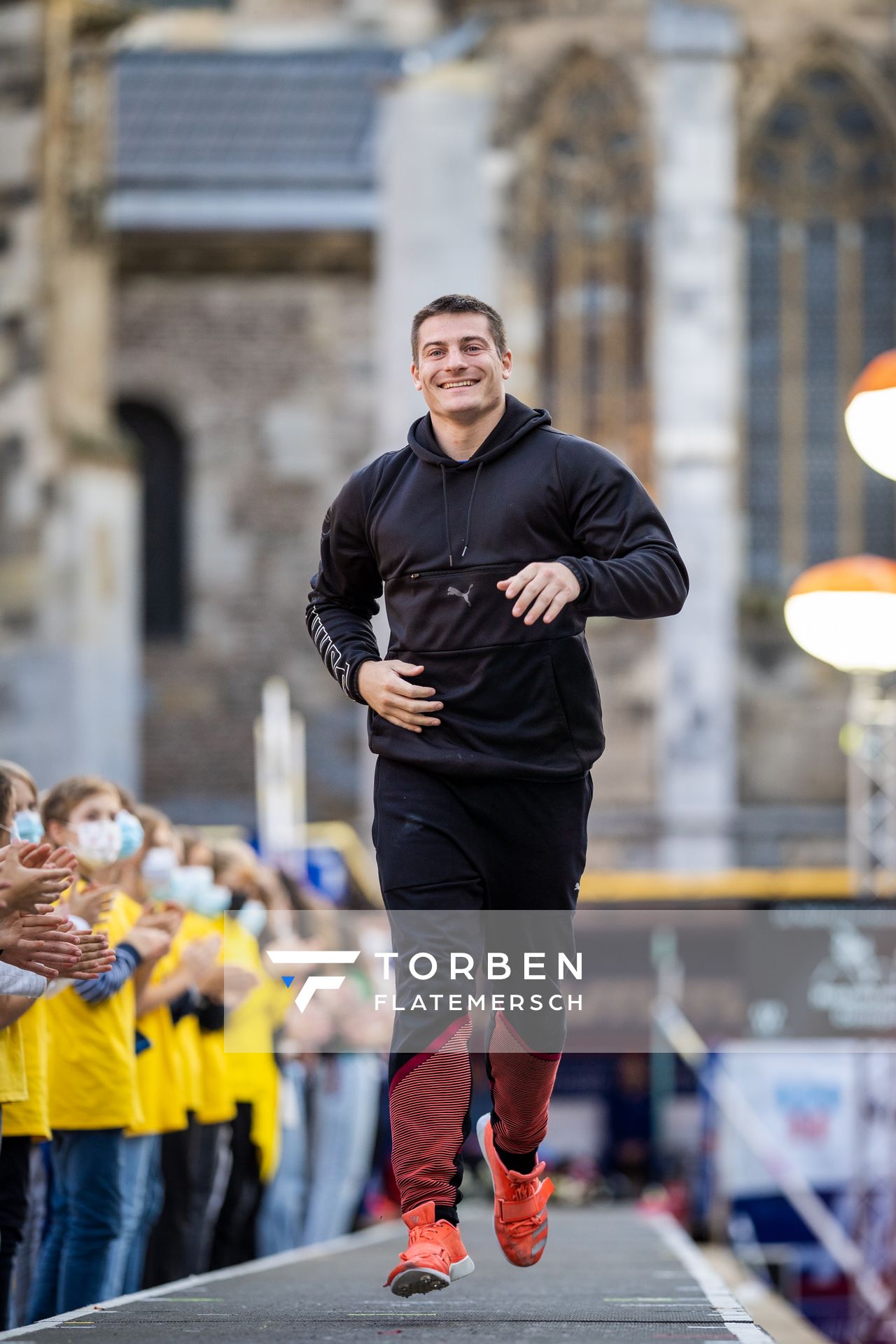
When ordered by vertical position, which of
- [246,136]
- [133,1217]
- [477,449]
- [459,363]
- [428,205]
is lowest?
[133,1217]

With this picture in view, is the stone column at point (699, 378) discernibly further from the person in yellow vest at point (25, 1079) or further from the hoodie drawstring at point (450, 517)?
the hoodie drawstring at point (450, 517)

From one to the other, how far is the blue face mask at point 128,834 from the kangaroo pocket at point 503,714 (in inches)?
56.0

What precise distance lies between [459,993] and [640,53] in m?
20.3

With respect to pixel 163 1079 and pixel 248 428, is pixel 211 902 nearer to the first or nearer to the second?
pixel 163 1079

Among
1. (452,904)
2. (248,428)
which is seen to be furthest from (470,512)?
(248,428)

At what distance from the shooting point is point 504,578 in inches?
170

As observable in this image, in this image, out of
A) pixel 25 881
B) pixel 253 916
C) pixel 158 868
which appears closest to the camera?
pixel 25 881

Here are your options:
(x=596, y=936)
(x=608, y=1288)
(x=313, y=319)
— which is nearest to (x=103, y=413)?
(x=313, y=319)

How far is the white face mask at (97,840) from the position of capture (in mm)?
5512

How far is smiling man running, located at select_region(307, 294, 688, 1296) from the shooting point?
4266 millimetres

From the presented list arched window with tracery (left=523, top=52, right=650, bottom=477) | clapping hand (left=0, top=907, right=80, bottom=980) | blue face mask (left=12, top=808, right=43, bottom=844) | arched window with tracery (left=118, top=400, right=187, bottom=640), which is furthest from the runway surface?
arched window with tracery (left=118, top=400, right=187, bottom=640)

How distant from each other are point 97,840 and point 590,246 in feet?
61.2

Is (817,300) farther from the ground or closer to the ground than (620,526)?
farther from the ground

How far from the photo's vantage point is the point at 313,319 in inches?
953
